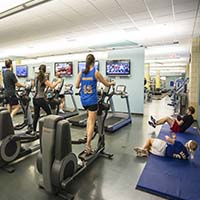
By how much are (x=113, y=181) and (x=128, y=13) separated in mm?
3724

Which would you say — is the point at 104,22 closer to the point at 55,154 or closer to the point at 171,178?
the point at 55,154

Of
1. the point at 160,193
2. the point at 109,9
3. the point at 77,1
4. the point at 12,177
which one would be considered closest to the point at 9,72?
the point at 77,1

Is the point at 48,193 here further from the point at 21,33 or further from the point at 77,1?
the point at 21,33

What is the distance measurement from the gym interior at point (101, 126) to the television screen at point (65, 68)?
1.49 meters

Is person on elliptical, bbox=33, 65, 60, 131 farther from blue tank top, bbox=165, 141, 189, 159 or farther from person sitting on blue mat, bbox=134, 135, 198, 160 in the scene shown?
blue tank top, bbox=165, 141, 189, 159

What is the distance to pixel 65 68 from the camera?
347 inches

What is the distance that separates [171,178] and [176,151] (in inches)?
27.0

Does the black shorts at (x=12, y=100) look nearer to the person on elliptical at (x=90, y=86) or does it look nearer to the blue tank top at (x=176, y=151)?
the person on elliptical at (x=90, y=86)

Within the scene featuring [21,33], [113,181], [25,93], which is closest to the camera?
[113,181]

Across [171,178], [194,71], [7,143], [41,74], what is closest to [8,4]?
[41,74]

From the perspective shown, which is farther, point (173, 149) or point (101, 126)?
point (101, 126)

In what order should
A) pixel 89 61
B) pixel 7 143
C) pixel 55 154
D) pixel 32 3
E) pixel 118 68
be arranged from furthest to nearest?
pixel 118 68, pixel 32 3, pixel 89 61, pixel 7 143, pixel 55 154

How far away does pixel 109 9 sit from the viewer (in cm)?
409

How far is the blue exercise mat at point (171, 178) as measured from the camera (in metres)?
2.20
